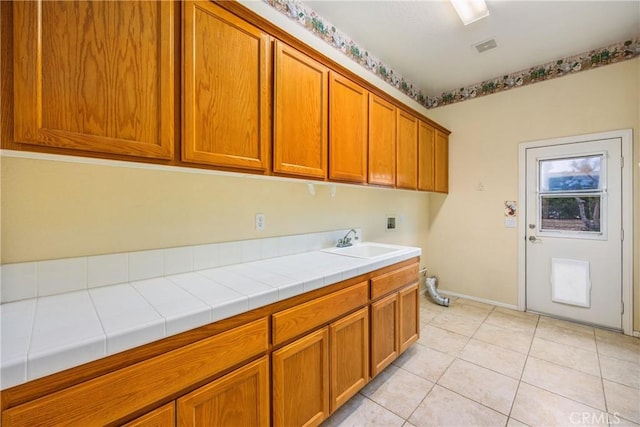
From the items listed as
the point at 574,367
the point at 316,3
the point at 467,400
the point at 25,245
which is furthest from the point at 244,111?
the point at 574,367

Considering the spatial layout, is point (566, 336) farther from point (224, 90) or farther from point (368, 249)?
point (224, 90)

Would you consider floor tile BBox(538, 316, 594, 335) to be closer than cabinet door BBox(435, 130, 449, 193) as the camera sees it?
Yes

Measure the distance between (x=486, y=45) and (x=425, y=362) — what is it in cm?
295

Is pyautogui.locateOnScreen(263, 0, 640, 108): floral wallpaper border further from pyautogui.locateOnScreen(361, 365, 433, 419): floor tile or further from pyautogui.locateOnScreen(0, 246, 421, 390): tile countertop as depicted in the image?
pyautogui.locateOnScreen(361, 365, 433, 419): floor tile

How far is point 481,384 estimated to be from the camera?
1887mm

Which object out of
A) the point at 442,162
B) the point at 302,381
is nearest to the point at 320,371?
the point at 302,381

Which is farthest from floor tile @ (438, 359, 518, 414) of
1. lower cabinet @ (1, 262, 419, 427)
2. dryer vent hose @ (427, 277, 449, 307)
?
dryer vent hose @ (427, 277, 449, 307)

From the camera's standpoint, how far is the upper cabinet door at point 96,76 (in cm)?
85

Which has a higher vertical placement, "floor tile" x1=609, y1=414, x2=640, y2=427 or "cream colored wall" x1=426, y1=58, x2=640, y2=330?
"cream colored wall" x1=426, y1=58, x2=640, y2=330

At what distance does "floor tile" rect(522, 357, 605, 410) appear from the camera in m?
1.75

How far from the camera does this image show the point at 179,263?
57.0 inches

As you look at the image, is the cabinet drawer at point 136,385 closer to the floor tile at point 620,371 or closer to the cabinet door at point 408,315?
the cabinet door at point 408,315

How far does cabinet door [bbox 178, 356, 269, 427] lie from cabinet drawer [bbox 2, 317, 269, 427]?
0.05 metres

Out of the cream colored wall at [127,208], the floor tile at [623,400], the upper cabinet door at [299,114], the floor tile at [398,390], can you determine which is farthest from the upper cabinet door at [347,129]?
the floor tile at [623,400]
